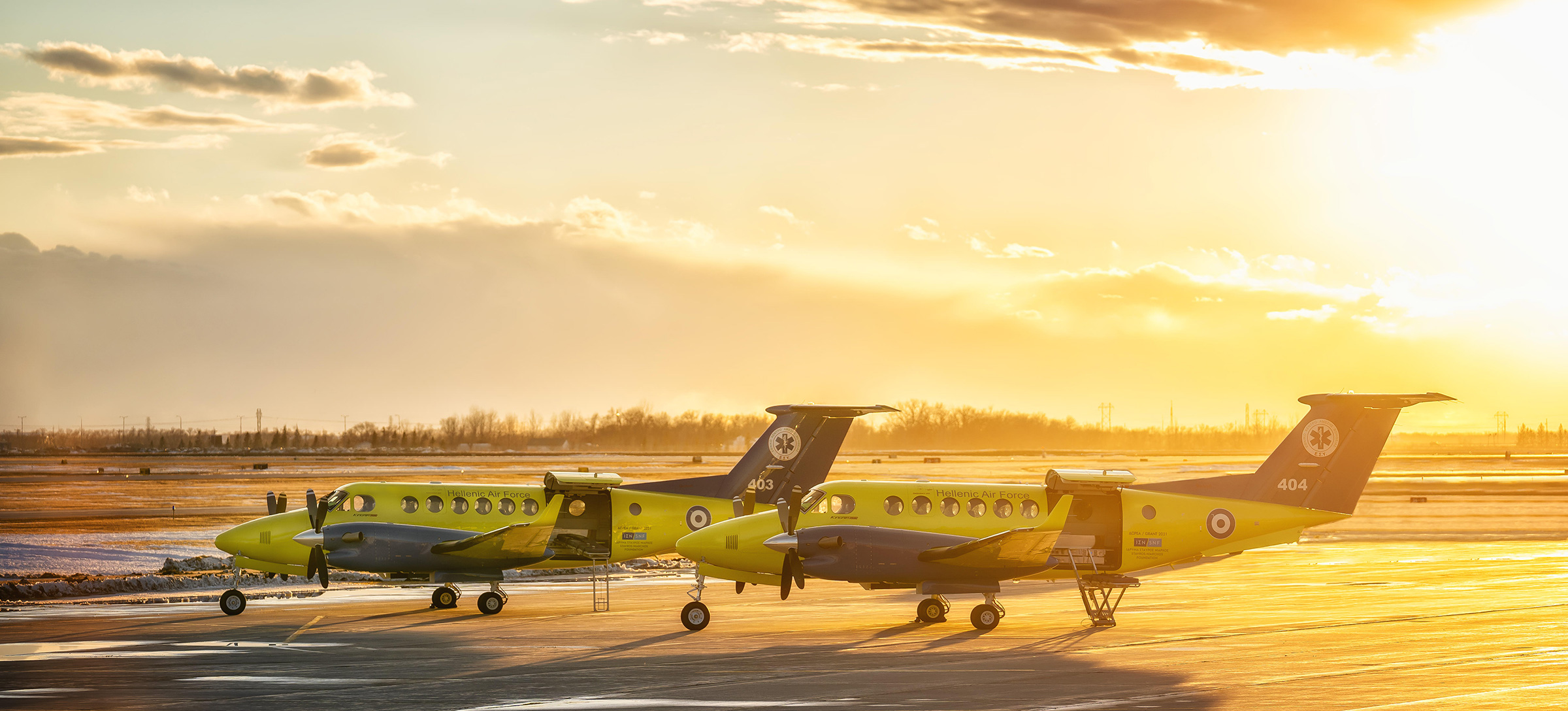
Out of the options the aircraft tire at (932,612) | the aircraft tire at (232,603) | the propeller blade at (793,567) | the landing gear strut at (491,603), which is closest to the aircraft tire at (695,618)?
the propeller blade at (793,567)

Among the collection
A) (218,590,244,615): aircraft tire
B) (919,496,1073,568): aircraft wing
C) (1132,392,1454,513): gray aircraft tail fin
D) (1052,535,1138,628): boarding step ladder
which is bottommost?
(218,590,244,615): aircraft tire

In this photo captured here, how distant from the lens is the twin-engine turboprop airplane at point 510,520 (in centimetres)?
2634

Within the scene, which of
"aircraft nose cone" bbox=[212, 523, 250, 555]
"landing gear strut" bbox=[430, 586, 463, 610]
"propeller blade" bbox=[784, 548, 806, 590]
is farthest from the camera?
"landing gear strut" bbox=[430, 586, 463, 610]

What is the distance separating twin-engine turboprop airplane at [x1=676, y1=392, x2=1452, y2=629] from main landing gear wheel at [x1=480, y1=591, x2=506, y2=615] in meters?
5.08

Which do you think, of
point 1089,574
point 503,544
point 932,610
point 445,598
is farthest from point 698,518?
point 1089,574

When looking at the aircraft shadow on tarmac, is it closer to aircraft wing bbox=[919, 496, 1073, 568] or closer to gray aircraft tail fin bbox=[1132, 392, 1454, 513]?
aircraft wing bbox=[919, 496, 1073, 568]

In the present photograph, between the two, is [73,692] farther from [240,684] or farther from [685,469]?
[685,469]

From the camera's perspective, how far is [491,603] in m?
26.2

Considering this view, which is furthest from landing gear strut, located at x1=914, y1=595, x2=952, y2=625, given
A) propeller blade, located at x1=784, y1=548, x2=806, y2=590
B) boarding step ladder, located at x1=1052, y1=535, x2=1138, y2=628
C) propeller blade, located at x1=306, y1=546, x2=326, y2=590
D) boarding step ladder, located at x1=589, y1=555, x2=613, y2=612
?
propeller blade, located at x1=306, y1=546, x2=326, y2=590

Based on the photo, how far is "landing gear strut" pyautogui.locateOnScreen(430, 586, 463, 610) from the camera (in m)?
27.5

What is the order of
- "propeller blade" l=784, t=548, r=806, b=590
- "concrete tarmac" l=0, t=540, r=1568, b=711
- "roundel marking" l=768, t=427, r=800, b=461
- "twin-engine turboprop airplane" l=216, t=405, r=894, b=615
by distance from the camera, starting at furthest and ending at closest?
1. "roundel marking" l=768, t=427, r=800, b=461
2. "twin-engine turboprop airplane" l=216, t=405, r=894, b=615
3. "propeller blade" l=784, t=548, r=806, b=590
4. "concrete tarmac" l=0, t=540, r=1568, b=711

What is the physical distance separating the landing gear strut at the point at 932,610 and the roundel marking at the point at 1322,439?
839cm

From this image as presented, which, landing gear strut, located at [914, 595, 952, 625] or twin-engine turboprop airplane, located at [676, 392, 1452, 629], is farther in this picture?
landing gear strut, located at [914, 595, 952, 625]

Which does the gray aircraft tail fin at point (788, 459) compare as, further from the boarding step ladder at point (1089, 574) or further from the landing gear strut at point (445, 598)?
the boarding step ladder at point (1089, 574)
